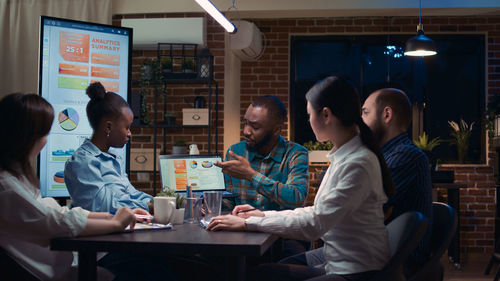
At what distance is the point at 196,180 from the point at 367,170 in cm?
145

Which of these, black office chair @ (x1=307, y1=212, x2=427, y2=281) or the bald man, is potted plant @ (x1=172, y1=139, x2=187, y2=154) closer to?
the bald man

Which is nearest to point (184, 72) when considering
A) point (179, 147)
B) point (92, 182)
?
point (179, 147)

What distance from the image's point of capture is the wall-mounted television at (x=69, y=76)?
3.37 m

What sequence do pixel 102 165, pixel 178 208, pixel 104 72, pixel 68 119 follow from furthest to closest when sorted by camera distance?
pixel 104 72, pixel 68 119, pixel 102 165, pixel 178 208

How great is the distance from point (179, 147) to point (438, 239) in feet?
10.8

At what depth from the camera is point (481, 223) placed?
600 cm

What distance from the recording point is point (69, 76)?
3.46 m

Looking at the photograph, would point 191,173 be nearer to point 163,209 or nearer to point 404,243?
point 163,209

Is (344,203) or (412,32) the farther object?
(412,32)

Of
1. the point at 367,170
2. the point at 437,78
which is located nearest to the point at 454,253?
the point at 437,78

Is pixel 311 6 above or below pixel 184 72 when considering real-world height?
above

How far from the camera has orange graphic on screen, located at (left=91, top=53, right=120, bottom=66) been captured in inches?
140

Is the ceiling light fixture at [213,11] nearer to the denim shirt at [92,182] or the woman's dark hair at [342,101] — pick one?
the denim shirt at [92,182]

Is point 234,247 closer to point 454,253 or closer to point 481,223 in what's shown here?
point 454,253
